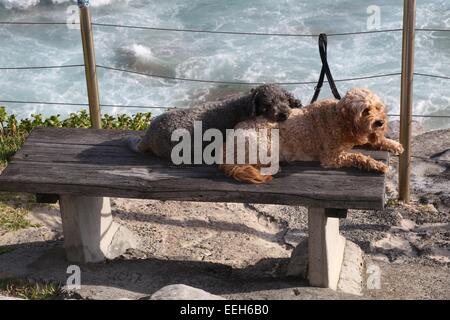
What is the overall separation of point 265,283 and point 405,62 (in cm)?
235

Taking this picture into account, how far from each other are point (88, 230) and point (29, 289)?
64 centimetres

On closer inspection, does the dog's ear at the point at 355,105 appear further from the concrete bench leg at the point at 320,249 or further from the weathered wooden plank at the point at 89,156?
the concrete bench leg at the point at 320,249

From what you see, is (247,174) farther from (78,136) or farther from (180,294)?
(78,136)

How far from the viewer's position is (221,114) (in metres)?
5.06

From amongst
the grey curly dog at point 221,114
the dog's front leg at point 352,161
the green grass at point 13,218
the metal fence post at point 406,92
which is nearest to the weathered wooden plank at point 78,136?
the grey curly dog at point 221,114

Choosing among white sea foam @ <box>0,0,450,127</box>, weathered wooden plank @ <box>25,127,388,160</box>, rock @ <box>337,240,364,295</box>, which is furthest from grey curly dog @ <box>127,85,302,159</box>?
white sea foam @ <box>0,0,450,127</box>

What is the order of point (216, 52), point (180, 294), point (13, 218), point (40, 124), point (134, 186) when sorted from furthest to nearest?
point (216, 52) < point (40, 124) < point (13, 218) < point (134, 186) < point (180, 294)

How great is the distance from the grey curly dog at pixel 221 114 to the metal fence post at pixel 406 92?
4.92 ft

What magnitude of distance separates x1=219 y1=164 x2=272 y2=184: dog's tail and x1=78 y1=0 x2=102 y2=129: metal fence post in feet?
7.33

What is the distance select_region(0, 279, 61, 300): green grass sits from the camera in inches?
191

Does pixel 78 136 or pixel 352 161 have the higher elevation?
pixel 78 136

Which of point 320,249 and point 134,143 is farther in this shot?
point 134,143

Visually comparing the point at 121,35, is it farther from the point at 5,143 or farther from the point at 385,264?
the point at 385,264

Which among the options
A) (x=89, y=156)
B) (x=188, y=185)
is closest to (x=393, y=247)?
(x=188, y=185)
